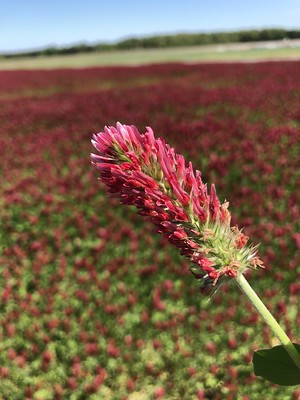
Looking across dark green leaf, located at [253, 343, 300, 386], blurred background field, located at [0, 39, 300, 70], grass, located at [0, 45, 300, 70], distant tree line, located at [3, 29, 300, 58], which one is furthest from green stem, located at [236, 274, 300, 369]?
distant tree line, located at [3, 29, 300, 58]

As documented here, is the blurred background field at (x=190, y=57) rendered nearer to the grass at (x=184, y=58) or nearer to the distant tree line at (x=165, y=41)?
the grass at (x=184, y=58)

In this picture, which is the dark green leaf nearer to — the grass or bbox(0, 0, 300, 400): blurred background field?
bbox(0, 0, 300, 400): blurred background field

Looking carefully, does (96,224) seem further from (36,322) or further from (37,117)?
(37,117)

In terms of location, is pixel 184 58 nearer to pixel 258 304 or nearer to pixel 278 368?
pixel 278 368

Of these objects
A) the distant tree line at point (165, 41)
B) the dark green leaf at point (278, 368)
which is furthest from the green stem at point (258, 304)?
the distant tree line at point (165, 41)

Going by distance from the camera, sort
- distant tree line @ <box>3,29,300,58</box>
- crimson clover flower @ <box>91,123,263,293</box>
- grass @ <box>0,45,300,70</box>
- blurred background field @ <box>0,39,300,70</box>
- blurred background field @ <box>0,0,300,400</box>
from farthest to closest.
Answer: distant tree line @ <box>3,29,300,58</box>
blurred background field @ <box>0,39,300,70</box>
grass @ <box>0,45,300,70</box>
blurred background field @ <box>0,0,300,400</box>
crimson clover flower @ <box>91,123,263,293</box>

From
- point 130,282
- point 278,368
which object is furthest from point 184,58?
point 278,368
